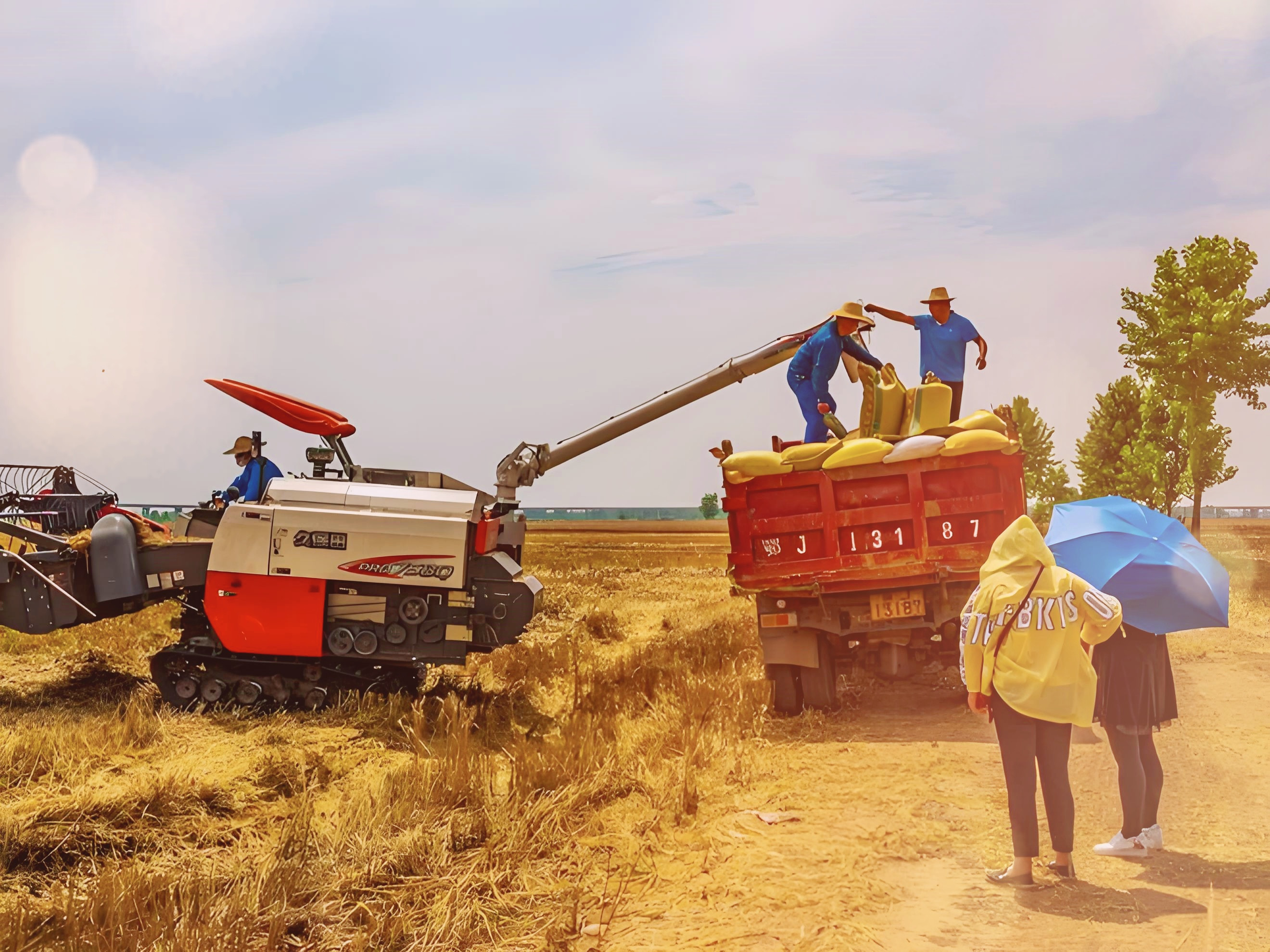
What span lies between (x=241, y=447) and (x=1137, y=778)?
854 cm

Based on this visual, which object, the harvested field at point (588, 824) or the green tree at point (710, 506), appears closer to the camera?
the harvested field at point (588, 824)

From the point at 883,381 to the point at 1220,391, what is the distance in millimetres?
22741

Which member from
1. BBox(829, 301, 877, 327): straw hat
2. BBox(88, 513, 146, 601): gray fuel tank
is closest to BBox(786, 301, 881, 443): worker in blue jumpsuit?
BBox(829, 301, 877, 327): straw hat

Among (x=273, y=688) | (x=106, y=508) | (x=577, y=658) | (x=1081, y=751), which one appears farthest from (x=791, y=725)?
(x=106, y=508)

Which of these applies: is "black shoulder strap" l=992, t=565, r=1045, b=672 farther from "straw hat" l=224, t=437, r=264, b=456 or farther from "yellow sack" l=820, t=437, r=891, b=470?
"straw hat" l=224, t=437, r=264, b=456

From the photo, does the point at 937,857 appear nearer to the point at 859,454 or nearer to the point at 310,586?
the point at 859,454

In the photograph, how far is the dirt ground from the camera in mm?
4988

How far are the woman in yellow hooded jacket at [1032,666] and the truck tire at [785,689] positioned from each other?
4373 mm

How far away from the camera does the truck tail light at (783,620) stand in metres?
9.62

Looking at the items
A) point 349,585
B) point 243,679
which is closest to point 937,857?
point 349,585

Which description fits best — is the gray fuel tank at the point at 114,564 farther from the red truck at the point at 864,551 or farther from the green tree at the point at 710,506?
the green tree at the point at 710,506

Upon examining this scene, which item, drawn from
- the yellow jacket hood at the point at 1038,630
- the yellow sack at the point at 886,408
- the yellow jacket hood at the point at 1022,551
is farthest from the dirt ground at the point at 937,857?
the yellow sack at the point at 886,408

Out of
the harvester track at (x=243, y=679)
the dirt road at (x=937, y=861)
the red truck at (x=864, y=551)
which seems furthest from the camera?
the harvester track at (x=243, y=679)

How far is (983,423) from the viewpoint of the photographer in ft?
30.8
